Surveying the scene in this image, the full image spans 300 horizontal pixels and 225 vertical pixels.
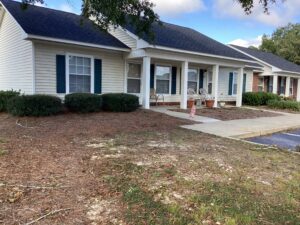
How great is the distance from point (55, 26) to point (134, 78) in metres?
4.51

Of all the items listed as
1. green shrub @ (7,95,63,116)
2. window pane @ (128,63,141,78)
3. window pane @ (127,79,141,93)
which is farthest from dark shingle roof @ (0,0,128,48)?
green shrub @ (7,95,63,116)

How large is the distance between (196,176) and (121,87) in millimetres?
10523

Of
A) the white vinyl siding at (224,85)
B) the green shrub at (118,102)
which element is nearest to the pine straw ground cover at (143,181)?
the green shrub at (118,102)

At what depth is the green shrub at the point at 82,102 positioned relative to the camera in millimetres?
11630

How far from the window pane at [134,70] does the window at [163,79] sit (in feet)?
4.38

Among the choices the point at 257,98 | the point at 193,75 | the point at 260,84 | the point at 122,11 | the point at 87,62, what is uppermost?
the point at 122,11

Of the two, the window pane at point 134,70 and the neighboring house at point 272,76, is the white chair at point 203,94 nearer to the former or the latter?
the window pane at point 134,70

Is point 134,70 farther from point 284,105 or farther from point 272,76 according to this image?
point 272,76

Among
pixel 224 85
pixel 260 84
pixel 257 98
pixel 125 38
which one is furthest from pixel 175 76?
pixel 260 84

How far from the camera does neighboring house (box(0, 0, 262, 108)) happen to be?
40.1ft

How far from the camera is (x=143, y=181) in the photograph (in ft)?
15.0

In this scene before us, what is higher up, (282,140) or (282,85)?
(282,85)

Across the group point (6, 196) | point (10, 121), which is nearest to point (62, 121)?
point (10, 121)

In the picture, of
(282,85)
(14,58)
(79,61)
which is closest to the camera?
(79,61)
